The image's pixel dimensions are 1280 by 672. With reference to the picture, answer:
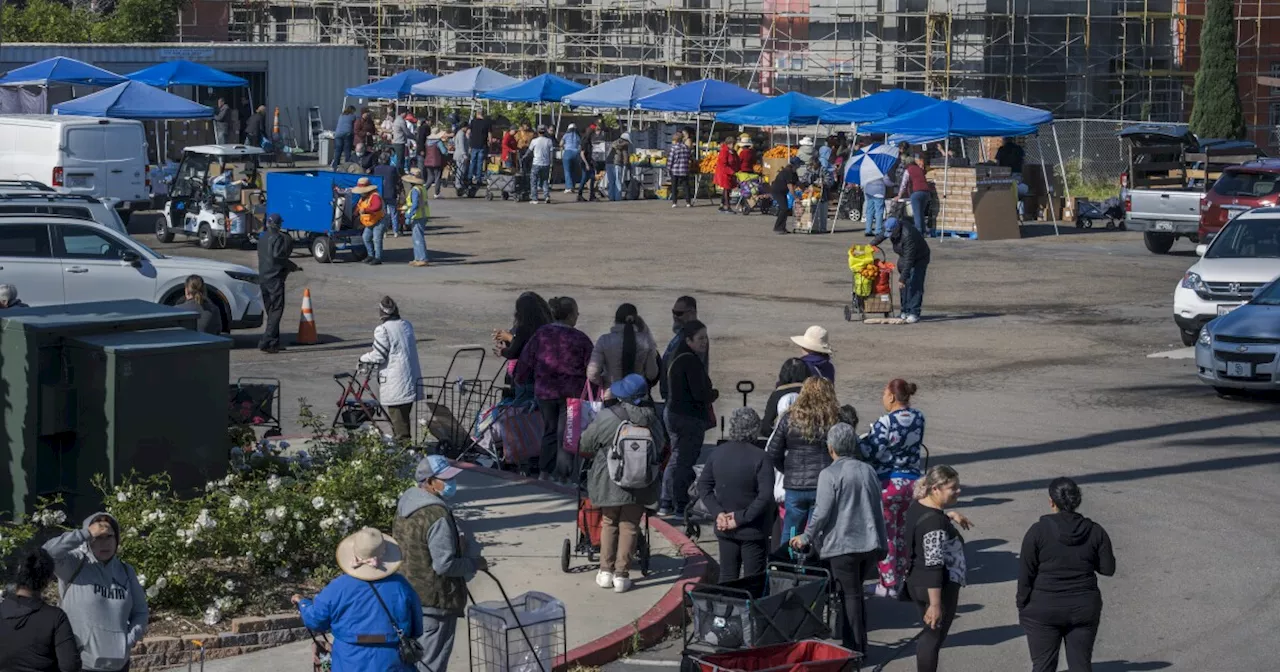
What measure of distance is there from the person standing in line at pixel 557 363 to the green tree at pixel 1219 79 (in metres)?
37.8

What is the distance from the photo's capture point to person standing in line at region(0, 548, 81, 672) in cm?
661

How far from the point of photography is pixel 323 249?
2697cm

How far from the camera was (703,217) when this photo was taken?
1407 inches

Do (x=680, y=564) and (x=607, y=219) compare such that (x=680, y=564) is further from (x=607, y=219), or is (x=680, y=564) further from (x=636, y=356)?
(x=607, y=219)

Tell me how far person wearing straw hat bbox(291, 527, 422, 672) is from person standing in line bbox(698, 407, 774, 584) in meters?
2.90

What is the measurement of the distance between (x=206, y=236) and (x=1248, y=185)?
17.7m

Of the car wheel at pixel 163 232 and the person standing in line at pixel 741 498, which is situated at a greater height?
the car wheel at pixel 163 232

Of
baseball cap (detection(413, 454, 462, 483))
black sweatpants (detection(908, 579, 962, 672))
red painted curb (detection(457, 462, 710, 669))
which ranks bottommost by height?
red painted curb (detection(457, 462, 710, 669))

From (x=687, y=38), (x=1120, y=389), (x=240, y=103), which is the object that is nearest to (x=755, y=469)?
(x=1120, y=389)

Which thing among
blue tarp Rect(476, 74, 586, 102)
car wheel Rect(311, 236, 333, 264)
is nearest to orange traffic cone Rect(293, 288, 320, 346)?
car wheel Rect(311, 236, 333, 264)

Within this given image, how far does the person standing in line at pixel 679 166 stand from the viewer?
37531 mm

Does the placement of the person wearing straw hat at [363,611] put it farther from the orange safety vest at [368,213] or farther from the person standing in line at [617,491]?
the orange safety vest at [368,213]

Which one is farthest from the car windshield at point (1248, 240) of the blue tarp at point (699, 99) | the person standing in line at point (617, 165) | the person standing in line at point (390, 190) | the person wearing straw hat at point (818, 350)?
the person standing in line at point (617, 165)

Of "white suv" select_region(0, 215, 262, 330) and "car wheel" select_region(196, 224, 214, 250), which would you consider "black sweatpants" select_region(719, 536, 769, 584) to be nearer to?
"white suv" select_region(0, 215, 262, 330)
